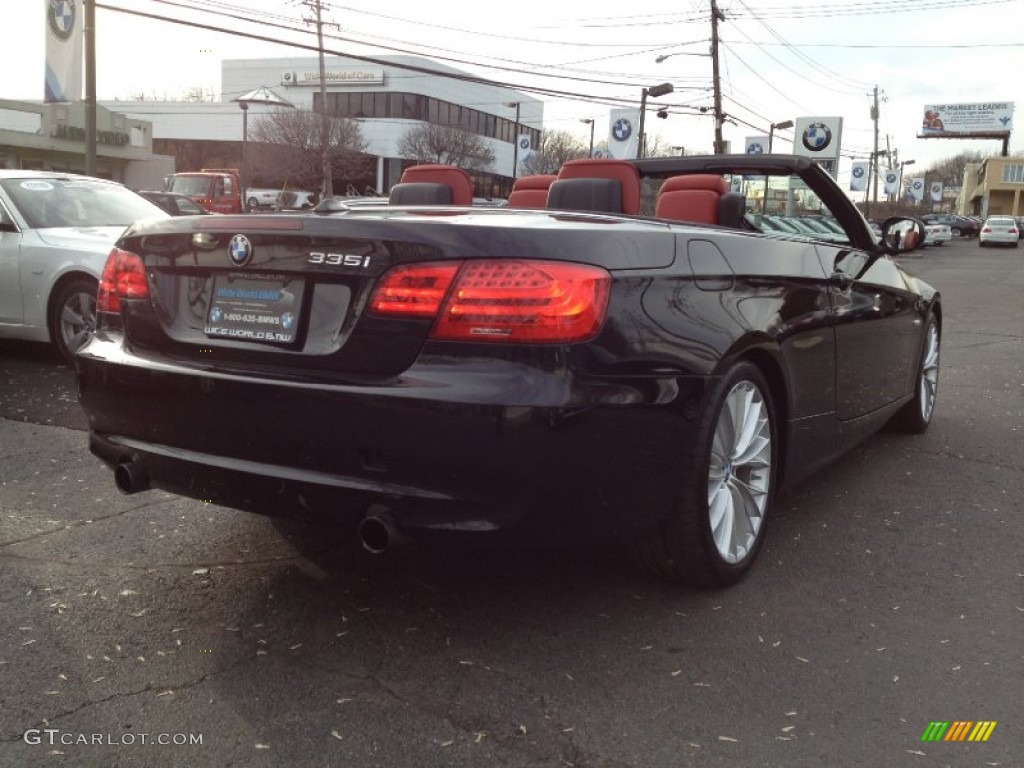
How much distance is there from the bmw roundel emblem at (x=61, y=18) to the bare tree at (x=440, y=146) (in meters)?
43.6

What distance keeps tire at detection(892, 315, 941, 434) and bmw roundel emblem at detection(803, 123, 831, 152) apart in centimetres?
3552

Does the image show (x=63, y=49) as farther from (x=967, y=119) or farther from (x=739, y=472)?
(x=967, y=119)

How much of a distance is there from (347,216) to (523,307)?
668 millimetres

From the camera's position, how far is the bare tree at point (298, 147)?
53.3m

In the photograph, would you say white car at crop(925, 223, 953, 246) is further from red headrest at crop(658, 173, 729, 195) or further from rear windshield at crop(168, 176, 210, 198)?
red headrest at crop(658, 173, 729, 195)

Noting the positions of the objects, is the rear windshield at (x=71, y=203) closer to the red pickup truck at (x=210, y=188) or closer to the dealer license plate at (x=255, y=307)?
the dealer license plate at (x=255, y=307)

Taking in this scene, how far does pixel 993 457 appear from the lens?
5.23m

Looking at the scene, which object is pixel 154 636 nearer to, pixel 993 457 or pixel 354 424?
pixel 354 424

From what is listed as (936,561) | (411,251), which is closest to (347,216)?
(411,251)

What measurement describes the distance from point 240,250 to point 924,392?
435 cm

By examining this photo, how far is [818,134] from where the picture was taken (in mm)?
39281

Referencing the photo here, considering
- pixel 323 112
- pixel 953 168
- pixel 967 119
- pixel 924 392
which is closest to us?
pixel 924 392

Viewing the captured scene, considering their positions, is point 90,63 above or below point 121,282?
above

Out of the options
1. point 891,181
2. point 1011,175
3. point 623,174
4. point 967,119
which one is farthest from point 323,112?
point 967,119
